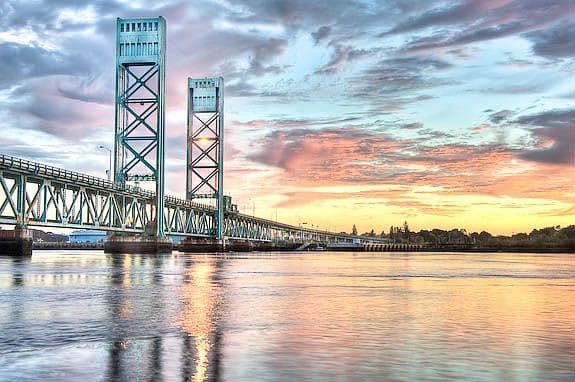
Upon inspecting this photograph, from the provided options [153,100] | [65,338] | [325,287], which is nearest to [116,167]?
[153,100]

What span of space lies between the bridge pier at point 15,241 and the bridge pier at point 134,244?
3800 centimetres

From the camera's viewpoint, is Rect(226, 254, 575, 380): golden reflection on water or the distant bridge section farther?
the distant bridge section

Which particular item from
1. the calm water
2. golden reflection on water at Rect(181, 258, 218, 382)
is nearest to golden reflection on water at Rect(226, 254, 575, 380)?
the calm water

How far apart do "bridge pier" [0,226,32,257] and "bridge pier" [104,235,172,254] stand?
3800 centimetres

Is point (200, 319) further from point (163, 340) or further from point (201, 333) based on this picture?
point (163, 340)

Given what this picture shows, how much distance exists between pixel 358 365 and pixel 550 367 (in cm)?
375

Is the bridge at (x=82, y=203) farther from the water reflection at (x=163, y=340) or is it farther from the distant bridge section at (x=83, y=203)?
the water reflection at (x=163, y=340)

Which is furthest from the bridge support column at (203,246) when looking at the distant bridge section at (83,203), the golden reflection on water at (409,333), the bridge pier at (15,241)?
the golden reflection on water at (409,333)

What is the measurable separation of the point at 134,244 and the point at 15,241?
40101mm

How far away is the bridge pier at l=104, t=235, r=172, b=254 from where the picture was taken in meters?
115

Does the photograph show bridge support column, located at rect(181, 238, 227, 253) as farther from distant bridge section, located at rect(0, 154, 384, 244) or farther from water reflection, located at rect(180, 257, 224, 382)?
water reflection, located at rect(180, 257, 224, 382)

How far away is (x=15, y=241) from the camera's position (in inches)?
2950

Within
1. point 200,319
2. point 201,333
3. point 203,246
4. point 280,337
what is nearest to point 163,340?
point 201,333

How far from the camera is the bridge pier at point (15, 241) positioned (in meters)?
74.1
